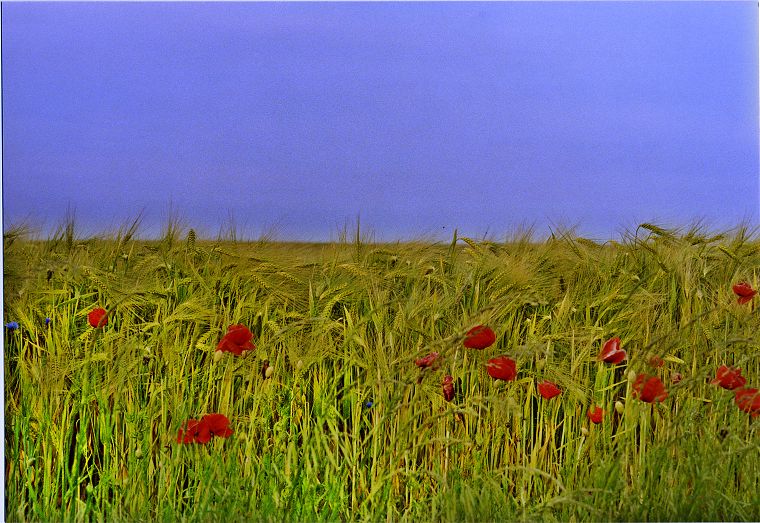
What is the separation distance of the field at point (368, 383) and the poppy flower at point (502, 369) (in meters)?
0.04

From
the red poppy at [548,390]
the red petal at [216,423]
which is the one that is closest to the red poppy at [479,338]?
the red poppy at [548,390]

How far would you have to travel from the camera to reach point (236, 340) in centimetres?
223

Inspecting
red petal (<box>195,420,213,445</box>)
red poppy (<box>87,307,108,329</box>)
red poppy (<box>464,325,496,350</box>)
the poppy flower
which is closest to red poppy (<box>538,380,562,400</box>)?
the poppy flower

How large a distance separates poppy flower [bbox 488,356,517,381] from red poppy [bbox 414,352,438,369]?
5.8 inches

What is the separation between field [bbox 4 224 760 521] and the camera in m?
2.30

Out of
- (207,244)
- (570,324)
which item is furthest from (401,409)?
(207,244)

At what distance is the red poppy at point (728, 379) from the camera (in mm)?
2264

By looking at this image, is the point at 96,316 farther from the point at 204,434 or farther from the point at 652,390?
the point at 652,390

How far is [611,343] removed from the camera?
2.29 meters

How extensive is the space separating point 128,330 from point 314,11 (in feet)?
3.30

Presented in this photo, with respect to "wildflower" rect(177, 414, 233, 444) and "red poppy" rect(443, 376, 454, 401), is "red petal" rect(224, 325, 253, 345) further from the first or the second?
"red poppy" rect(443, 376, 454, 401)

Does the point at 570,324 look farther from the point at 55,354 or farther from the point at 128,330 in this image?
the point at 55,354

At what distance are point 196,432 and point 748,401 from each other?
1469mm

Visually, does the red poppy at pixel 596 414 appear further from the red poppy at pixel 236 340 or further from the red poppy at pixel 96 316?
the red poppy at pixel 96 316
